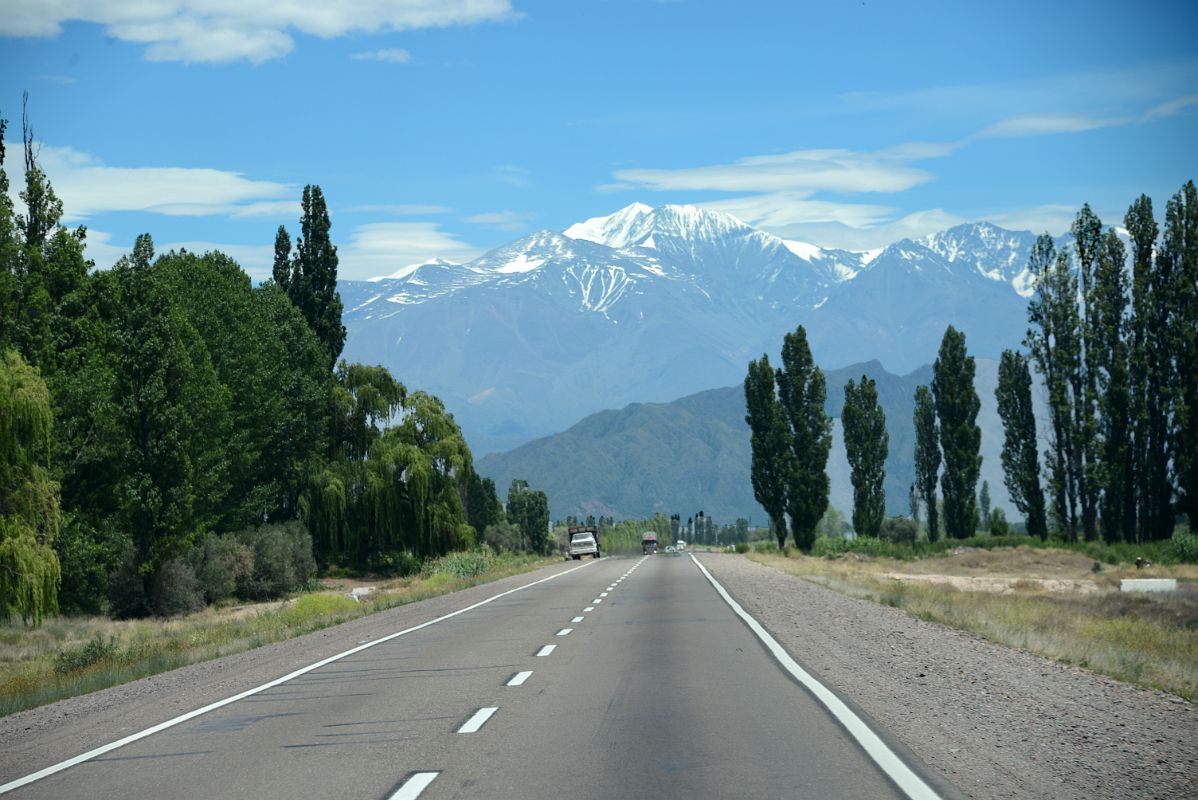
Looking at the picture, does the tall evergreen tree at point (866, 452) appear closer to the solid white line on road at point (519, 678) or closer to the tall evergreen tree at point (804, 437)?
the tall evergreen tree at point (804, 437)

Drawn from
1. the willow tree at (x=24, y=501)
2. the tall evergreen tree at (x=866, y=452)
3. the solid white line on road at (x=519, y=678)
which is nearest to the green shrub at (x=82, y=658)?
the willow tree at (x=24, y=501)

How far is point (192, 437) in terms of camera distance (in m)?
48.2

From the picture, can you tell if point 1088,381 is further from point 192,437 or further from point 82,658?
point 82,658

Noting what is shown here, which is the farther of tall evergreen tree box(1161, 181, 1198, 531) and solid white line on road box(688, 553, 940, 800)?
tall evergreen tree box(1161, 181, 1198, 531)

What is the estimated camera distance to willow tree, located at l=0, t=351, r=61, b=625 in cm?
2583

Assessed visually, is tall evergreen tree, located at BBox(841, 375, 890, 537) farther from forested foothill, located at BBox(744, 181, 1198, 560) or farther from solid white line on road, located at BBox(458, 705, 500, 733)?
solid white line on road, located at BBox(458, 705, 500, 733)

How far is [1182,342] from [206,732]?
5674cm

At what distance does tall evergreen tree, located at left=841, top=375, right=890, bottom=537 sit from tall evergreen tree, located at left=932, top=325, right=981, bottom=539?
27.1 feet

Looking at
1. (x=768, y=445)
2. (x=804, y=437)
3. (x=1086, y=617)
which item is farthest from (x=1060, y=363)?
(x=1086, y=617)

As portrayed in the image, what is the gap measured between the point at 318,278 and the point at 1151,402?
150ft

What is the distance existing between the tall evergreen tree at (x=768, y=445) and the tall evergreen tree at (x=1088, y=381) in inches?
914

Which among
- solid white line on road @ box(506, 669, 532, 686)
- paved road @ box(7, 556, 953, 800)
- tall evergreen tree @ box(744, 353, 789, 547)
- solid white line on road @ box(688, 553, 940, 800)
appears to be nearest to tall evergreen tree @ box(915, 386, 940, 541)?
tall evergreen tree @ box(744, 353, 789, 547)

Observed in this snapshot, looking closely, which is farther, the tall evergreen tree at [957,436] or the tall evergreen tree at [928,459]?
the tall evergreen tree at [928,459]

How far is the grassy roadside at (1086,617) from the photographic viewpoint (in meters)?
15.9
